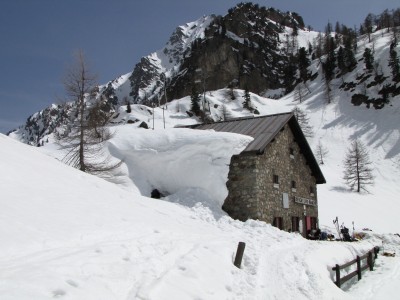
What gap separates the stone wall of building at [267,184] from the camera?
19031 mm

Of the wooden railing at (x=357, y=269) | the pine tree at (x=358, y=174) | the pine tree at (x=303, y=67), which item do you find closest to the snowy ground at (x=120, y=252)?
the wooden railing at (x=357, y=269)

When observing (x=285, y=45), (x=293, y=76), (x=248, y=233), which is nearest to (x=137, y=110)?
(x=293, y=76)

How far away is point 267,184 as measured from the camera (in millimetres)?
19953

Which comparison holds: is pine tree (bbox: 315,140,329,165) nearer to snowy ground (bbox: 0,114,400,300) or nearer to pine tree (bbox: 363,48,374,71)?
pine tree (bbox: 363,48,374,71)

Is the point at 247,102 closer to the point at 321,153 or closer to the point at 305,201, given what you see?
the point at 321,153

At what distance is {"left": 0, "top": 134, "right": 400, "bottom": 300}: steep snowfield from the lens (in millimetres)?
5898

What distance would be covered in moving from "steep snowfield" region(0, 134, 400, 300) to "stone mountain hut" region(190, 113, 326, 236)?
4635 millimetres

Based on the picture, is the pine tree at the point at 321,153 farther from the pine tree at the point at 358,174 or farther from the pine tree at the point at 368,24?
the pine tree at the point at 368,24

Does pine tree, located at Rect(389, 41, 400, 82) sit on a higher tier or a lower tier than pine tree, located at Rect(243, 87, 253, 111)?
higher

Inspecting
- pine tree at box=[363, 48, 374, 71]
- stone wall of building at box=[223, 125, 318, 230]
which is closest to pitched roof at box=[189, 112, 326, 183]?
stone wall of building at box=[223, 125, 318, 230]

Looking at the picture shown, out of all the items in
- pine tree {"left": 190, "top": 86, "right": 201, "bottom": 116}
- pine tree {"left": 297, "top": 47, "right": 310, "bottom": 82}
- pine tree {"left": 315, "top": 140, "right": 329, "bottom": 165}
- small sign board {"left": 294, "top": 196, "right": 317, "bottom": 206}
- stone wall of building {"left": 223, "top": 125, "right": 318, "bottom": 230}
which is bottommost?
small sign board {"left": 294, "top": 196, "right": 317, "bottom": 206}

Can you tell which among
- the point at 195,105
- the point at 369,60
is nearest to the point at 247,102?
the point at 195,105

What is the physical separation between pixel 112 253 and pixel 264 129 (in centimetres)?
1603

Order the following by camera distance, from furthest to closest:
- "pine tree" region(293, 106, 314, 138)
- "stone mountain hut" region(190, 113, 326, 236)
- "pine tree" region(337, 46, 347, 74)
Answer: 1. "pine tree" region(337, 46, 347, 74)
2. "pine tree" region(293, 106, 314, 138)
3. "stone mountain hut" region(190, 113, 326, 236)
